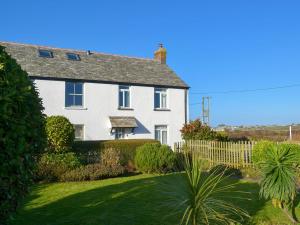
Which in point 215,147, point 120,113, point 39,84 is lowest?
point 215,147

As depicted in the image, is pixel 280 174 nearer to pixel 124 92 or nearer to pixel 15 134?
pixel 15 134

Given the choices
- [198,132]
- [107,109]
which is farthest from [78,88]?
[198,132]

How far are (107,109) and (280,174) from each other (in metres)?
19.7

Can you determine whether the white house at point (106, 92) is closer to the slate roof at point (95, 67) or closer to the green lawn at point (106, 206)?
the slate roof at point (95, 67)

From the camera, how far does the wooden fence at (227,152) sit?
742 inches

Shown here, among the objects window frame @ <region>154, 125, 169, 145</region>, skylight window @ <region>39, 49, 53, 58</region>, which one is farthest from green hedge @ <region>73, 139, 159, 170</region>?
skylight window @ <region>39, 49, 53, 58</region>

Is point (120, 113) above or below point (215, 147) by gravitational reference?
above

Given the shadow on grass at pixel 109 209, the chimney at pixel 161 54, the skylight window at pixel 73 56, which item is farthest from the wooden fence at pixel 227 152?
the chimney at pixel 161 54

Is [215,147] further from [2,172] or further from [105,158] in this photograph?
[2,172]

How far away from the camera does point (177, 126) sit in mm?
29469

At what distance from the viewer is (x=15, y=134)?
4945 mm

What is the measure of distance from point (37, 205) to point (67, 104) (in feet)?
48.0

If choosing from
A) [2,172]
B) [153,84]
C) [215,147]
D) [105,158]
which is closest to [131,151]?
[105,158]

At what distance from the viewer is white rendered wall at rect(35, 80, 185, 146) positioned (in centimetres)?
2417
